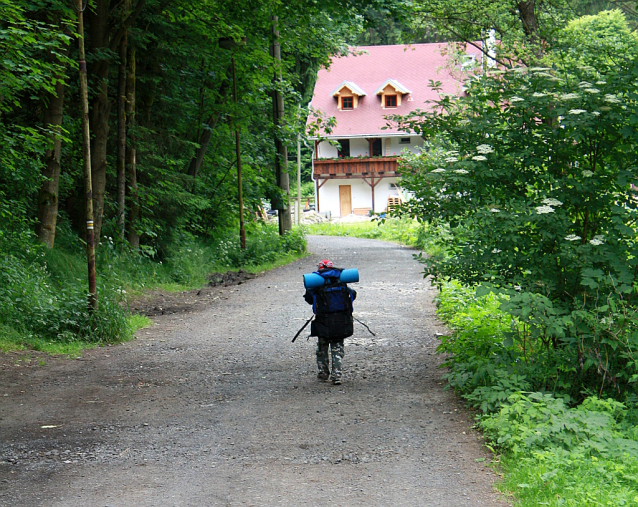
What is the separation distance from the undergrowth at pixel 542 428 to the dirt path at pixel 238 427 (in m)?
0.26

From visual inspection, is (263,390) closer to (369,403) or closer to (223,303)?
(369,403)

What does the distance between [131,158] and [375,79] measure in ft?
130

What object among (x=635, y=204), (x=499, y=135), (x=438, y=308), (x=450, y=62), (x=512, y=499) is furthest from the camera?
(x=450, y=62)

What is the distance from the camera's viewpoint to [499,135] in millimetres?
8328

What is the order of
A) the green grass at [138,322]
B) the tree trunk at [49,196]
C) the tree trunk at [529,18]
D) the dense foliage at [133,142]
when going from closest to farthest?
the dense foliage at [133,142], the green grass at [138,322], the tree trunk at [49,196], the tree trunk at [529,18]

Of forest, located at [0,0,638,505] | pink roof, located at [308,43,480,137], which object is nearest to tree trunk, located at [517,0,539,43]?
forest, located at [0,0,638,505]

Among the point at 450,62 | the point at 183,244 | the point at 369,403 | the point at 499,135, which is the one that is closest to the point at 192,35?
the point at 183,244

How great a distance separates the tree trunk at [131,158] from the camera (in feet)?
56.5

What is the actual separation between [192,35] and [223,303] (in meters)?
7.99

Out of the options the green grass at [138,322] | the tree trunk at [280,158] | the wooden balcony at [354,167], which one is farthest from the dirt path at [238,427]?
the wooden balcony at [354,167]

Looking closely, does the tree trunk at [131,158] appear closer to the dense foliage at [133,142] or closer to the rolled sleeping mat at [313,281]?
the dense foliage at [133,142]

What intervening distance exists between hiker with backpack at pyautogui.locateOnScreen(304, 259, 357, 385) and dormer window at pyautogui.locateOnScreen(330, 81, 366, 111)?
45.7 m

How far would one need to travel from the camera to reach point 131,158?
694 inches

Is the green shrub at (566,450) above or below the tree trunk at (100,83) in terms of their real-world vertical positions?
below
